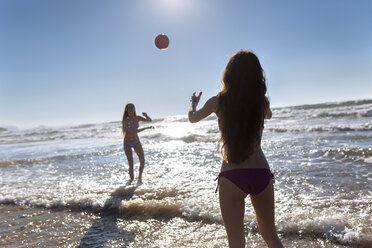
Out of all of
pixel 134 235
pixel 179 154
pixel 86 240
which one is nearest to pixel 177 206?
pixel 134 235

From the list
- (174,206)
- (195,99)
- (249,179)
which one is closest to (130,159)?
(174,206)

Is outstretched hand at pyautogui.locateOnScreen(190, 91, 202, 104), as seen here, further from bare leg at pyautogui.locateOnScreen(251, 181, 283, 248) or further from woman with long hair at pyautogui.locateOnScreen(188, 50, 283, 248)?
bare leg at pyautogui.locateOnScreen(251, 181, 283, 248)

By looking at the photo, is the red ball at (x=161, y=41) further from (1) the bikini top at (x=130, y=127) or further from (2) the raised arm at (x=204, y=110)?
(2) the raised arm at (x=204, y=110)

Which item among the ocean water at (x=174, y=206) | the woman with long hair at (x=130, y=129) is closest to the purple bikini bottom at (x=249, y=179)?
the ocean water at (x=174, y=206)

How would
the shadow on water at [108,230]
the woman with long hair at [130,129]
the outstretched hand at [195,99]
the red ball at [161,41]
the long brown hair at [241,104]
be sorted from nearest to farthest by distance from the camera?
the long brown hair at [241,104] → the outstretched hand at [195,99] → the shadow on water at [108,230] → the red ball at [161,41] → the woman with long hair at [130,129]

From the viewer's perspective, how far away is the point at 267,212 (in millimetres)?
2812

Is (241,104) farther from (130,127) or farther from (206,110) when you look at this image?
(130,127)

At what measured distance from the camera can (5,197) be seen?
25.5ft

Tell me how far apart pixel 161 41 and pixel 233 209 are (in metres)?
5.03

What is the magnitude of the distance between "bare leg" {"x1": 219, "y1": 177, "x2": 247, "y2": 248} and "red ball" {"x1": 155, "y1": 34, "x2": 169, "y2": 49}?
4685 mm

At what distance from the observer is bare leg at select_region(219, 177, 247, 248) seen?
8.86 ft

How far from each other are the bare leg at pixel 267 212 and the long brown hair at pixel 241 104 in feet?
1.26

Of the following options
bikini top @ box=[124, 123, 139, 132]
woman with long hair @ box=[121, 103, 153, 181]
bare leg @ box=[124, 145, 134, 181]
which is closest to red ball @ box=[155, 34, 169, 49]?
woman with long hair @ box=[121, 103, 153, 181]

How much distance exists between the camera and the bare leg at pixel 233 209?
2.70 metres
